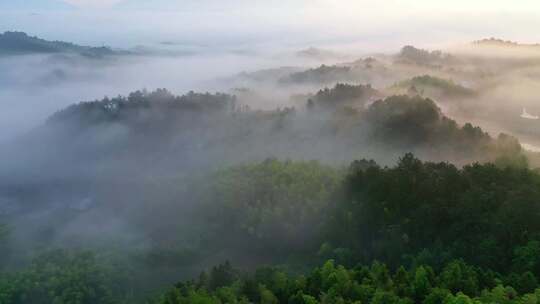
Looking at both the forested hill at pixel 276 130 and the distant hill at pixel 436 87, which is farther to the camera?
the distant hill at pixel 436 87

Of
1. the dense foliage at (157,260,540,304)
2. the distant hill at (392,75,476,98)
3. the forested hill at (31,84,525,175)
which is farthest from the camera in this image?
the distant hill at (392,75,476,98)

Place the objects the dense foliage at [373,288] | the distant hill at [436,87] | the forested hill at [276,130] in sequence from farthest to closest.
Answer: the distant hill at [436,87] → the forested hill at [276,130] → the dense foliage at [373,288]

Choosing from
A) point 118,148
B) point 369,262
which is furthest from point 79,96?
point 369,262

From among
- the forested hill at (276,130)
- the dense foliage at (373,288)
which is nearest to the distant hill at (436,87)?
the forested hill at (276,130)

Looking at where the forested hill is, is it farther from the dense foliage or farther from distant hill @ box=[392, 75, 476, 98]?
the dense foliage

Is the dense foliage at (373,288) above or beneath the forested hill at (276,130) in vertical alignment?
beneath

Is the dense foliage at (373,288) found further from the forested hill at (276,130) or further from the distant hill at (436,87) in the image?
the distant hill at (436,87)

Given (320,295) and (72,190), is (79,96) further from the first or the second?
(320,295)

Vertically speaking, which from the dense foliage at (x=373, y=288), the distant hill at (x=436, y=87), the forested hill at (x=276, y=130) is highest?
the distant hill at (x=436, y=87)

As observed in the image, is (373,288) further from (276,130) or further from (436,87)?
(436,87)

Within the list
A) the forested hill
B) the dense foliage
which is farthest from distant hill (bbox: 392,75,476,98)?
the dense foliage

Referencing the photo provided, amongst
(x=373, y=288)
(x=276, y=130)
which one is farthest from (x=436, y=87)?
(x=373, y=288)
